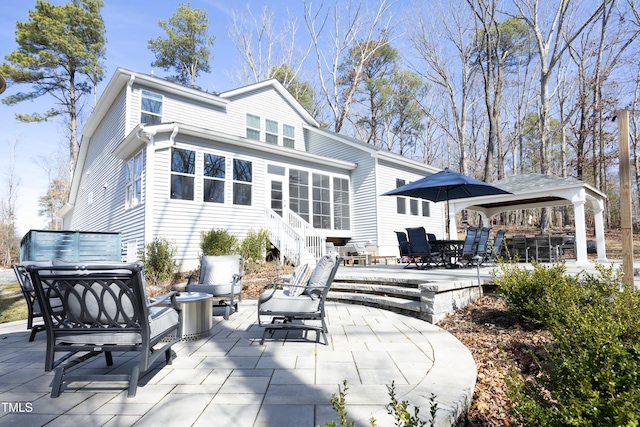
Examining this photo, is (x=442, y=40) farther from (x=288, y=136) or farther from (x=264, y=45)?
(x=264, y=45)

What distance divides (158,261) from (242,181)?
3.58 metres

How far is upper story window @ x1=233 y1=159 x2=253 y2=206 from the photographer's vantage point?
10766mm

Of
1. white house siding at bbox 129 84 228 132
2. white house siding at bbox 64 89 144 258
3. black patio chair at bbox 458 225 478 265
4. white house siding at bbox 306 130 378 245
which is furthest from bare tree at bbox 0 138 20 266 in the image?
black patio chair at bbox 458 225 478 265

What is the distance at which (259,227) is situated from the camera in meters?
11.0

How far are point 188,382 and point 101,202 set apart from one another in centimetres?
1368

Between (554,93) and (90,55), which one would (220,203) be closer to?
(90,55)

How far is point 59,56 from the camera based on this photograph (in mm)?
17609

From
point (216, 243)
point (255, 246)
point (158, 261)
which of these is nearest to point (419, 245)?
point (255, 246)

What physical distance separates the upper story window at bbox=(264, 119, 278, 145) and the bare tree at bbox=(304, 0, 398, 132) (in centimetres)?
651

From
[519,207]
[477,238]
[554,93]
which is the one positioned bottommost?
[477,238]

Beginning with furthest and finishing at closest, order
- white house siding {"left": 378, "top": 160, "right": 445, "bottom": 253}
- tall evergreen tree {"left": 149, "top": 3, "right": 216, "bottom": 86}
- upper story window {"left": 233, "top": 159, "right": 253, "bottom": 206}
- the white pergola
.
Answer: tall evergreen tree {"left": 149, "top": 3, "right": 216, "bottom": 86} < white house siding {"left": 378, "top": 160, "right": 445, "bottom": 253} < upper story window {"left": 233, "top": 159, "right": 253, "bottom": 206} < the white pergola

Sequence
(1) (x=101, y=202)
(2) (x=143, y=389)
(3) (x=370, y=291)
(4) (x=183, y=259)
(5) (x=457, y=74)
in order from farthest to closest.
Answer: (5) (x=457, y=74) → (1) (x=101, y=202) → (4) (x=183, y=259) → (3) (x=370, y=291) → (2) (x=143, y=389)

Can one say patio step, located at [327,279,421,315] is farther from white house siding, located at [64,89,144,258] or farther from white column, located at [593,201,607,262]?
white column, located at [593,201,607,262]

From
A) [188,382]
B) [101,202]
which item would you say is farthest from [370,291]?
[101,202]
